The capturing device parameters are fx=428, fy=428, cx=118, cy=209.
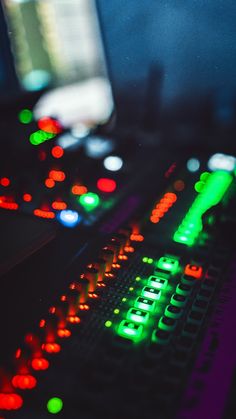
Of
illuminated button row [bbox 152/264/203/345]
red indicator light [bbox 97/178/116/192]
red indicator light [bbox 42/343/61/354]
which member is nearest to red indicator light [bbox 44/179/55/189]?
red indicator light [bbox 97/178/116/192]

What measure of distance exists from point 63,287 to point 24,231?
179 mm

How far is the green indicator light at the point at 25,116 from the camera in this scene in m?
1.41

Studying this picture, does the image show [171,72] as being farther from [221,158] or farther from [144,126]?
[221,158]

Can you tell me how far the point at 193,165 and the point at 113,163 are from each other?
29 cm

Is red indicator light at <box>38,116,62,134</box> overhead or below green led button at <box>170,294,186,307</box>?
overhead

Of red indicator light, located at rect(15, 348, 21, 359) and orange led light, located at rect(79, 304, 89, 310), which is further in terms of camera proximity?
orange led light, located at rect(79, 304, 89, 310)

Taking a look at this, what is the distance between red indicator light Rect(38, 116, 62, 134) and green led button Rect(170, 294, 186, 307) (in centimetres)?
81

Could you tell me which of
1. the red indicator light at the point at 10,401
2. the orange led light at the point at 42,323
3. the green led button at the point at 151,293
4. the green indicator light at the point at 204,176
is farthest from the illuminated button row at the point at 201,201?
the red indicator light at the point at 10,401

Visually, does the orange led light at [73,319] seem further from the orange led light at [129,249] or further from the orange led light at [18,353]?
the orange led light at [129,249]

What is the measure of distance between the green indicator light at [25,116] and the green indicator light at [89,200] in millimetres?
347

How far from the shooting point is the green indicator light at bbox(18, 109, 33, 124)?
1.41 m

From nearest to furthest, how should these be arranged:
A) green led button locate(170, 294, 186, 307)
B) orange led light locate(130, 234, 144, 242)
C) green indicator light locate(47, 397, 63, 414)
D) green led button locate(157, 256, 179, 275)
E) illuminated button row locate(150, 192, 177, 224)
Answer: green indicator light locate(47, 397, 63, 414)
green led button locate(170, 294, 186, 307)
green led button locate(157, 256, 179, 275)
orange led light locate(130, 234, 144, 242)
illuminated button row locate(150, 192, 177, 224)

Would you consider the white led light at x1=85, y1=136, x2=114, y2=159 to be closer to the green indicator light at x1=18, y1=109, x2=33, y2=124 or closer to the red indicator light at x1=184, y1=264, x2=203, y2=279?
the green indicator light at x1=18, y1=109, x2=33, y2=124

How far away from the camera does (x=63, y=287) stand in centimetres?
85
